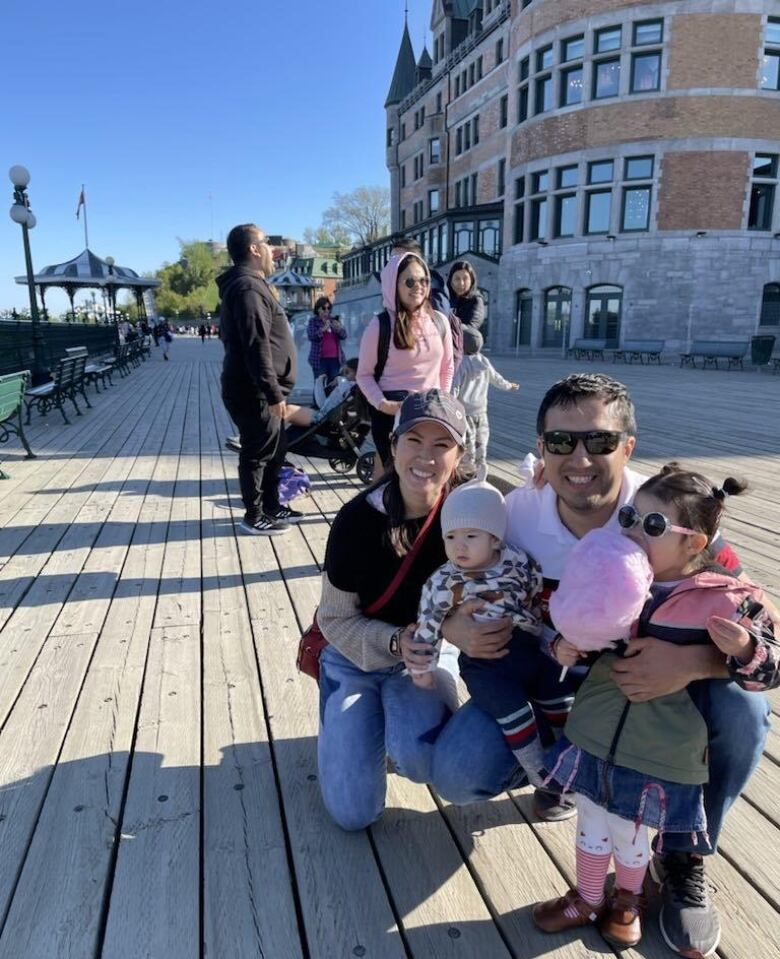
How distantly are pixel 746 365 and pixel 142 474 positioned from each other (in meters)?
23.4

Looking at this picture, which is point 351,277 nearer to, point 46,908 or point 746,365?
point 746,365

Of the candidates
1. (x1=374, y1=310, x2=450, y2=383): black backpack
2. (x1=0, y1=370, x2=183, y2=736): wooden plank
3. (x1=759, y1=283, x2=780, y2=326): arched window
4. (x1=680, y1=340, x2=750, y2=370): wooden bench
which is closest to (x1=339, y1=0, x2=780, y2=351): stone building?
(x1=759, y1=283, x2=780, y2=326): arched window

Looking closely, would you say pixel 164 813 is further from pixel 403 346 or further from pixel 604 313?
pixel 604 313

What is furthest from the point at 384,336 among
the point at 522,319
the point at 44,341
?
the point at 522,319

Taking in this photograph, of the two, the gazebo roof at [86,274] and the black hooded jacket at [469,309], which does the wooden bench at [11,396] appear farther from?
the gazebo roof at [86,274]

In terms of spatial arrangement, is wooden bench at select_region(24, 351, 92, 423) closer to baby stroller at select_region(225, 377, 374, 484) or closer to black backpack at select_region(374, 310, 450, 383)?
baby stroller at select_region(225, 377, 374, 484)

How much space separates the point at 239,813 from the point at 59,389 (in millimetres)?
10150

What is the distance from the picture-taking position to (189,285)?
296 feet

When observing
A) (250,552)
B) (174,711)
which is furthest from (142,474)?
(174,711)

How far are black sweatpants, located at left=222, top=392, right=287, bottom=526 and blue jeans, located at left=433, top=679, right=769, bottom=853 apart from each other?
3.22 metres

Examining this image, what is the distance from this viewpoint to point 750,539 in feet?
16.5

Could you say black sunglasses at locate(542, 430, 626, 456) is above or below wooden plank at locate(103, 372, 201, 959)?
above

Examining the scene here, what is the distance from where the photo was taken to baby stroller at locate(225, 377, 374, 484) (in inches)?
255

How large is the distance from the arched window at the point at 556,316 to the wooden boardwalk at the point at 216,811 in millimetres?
26047
